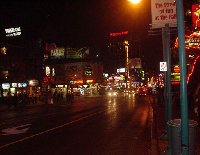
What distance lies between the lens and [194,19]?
2017cm

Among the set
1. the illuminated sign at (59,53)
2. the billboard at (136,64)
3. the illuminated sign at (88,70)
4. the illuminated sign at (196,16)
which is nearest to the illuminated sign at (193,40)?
the illuminated sign at (196,16)

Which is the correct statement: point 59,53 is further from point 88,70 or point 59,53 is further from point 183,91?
point 183,91

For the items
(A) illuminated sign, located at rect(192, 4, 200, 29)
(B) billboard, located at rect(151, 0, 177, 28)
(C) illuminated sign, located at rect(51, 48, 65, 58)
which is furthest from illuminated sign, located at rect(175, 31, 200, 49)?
(C) illuminated sign, located at rect(51, 48, 65, 58)

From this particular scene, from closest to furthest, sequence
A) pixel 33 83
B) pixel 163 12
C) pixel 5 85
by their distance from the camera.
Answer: pixel 163 12 < pixel 5 85 < pixel 33 83

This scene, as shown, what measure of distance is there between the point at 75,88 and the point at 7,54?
40380 mm

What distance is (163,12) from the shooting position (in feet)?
35.9

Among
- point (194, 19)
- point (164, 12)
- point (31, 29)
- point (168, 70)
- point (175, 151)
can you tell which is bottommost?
point (175, 151)

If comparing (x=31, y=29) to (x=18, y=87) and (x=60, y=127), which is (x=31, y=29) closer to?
(x=18, y=87)

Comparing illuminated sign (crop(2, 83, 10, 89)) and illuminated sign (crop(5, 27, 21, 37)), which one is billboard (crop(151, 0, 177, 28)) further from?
illuminated sign (crop(5, 27, 21, 37))

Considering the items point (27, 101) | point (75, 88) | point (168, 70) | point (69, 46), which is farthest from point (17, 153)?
point (69, 46)

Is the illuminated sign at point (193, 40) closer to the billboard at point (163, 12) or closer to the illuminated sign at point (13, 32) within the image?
the billboard at point (163, 12)

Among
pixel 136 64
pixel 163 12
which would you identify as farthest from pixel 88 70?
pixel 163 12

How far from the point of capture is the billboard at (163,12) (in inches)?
424

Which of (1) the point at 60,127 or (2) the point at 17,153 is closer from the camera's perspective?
(2) the point at 17,153
